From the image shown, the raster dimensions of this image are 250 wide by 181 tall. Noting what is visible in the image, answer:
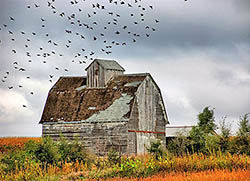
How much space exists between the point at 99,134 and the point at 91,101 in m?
4.18

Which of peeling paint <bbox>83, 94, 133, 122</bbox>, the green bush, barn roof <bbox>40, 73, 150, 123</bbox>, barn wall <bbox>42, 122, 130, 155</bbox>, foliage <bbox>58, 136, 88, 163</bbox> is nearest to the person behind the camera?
the green bush

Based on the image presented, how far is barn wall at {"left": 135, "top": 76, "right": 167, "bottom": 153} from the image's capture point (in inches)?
1549

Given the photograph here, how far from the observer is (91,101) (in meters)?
41.2

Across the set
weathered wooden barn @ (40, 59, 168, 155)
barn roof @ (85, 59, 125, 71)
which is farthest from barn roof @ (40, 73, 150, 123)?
barn roof @ (85, 59, 125, 71)

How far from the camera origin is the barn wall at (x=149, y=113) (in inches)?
1549

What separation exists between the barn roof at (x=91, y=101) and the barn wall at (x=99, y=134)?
575mm

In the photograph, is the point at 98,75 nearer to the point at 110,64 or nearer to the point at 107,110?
the point at 110,64

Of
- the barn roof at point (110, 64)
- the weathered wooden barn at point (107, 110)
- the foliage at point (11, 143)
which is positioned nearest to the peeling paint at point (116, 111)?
the weathered wooden barn at point (107, 110)

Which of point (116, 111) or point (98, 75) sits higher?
point (98, 75)

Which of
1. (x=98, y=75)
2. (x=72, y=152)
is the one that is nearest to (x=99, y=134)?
(x=98, y=75)

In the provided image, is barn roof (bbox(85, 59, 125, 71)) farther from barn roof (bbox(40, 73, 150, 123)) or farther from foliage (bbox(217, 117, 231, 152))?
foliage (bbox(217, 117, 231, 152))

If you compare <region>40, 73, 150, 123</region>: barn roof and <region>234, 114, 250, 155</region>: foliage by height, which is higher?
<region>40, 73, 150, 123</region>: barn roof

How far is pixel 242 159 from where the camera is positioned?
1864 cm

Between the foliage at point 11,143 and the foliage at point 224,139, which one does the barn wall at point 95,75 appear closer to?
the foliage at point 11,143
